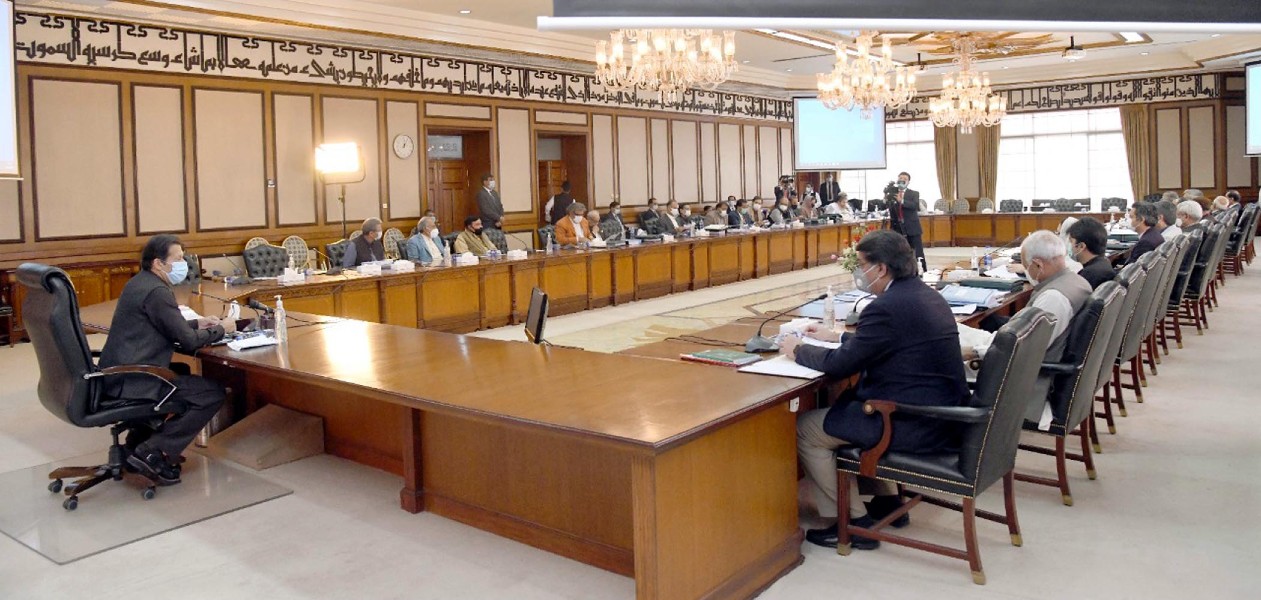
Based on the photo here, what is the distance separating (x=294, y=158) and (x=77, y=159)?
2.16 m

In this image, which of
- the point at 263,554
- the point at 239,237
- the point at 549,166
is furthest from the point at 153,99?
the point at 263,554

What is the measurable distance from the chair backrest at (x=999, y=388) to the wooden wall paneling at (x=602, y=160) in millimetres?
11143

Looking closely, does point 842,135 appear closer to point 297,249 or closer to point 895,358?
point 297,249

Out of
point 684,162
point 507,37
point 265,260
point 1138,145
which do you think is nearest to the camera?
point 265,260

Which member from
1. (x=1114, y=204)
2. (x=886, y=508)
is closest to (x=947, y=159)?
(x=1114, y=204)

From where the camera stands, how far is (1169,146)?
1662 centimetres

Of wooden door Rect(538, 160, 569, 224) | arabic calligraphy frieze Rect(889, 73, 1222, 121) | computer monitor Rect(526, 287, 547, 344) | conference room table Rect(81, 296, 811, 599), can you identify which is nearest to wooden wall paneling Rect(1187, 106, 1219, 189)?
arabic calligraphy frieze Rect(889, 73, 1222, 121)

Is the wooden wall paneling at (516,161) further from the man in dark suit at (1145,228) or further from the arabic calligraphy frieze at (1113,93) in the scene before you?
the arabic calligraphy frieze at (1113,93)

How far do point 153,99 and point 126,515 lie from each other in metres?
6.61

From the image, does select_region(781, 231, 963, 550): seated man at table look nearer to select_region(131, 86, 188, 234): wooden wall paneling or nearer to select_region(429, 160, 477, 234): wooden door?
select_region(131, 86, 188, 234): wooden wall paneling

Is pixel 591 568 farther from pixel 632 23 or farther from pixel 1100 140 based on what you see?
pixel 1100 140

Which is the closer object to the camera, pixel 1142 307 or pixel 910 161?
pixel 1142 307

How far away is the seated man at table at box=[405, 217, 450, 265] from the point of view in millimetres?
9062

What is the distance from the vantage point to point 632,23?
23.8 inches
